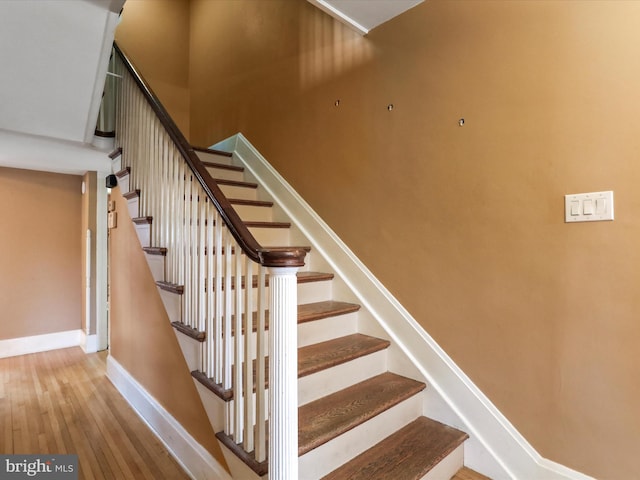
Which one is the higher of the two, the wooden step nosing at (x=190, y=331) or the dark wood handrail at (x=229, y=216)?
the dark wood handrail at (x=229, y=216)

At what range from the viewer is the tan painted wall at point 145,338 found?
1.85 meters

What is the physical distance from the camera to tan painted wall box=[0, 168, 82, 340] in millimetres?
3719

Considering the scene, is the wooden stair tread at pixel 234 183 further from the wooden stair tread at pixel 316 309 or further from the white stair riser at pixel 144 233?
the wooden stair tread at pixel 316 309

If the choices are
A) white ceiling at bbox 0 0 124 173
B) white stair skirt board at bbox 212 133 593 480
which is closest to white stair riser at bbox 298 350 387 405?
white stair skirt board at bbox 212 133 593 480

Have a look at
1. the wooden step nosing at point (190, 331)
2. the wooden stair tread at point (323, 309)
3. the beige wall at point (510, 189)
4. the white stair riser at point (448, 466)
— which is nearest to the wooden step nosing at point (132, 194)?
the wooden step nosing at point (190, 331)

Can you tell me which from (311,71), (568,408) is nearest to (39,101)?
(311,71)

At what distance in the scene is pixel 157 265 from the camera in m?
2.16

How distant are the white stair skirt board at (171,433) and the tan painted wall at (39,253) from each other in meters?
1.85

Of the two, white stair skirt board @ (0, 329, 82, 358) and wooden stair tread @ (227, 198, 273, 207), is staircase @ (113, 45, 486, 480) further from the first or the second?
white stair skirt board @ (0, 329, 82, 358)

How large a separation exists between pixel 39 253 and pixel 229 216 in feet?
12.4

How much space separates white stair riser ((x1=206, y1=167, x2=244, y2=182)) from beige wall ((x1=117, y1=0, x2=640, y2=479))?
1.07 m

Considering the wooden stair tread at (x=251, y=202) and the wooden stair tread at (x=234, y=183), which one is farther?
the wooden stair tread at (x=234, y=183)

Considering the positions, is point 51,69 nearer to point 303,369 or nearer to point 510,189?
point 303,369

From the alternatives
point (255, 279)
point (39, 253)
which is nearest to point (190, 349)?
point (255, 279)
